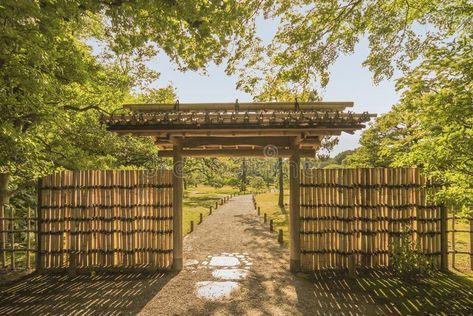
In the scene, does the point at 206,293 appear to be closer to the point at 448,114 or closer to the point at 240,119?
the point at 240,119

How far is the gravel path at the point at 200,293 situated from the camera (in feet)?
20.4

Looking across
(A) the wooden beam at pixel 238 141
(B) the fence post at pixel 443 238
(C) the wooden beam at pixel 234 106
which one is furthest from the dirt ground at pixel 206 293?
(C) the wooden beam at pixel 234 106

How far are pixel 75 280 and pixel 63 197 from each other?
8.39 ft

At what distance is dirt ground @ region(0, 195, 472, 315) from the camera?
6203mm

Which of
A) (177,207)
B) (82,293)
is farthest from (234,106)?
(82,293)

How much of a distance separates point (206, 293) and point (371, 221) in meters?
5.40

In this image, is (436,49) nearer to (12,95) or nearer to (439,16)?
(439,16)

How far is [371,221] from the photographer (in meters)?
8.44

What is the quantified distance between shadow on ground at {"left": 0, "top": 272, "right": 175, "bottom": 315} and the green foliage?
6.71m

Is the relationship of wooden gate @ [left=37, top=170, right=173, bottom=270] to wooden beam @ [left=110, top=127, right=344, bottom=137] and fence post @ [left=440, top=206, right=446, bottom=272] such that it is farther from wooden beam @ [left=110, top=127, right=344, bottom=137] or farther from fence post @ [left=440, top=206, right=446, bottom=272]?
fence post @ [left=440, top=206, right=446, bottom=272]

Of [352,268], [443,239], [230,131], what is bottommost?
[352,268]

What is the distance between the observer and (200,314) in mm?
5992

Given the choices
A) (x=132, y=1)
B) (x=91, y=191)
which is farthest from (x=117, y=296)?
(x=132, y=1)

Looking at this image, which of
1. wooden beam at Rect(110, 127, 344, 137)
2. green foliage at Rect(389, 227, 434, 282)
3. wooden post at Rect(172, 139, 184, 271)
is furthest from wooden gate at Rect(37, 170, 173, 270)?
green foliage at Rect(389, 227, 434, 282)
